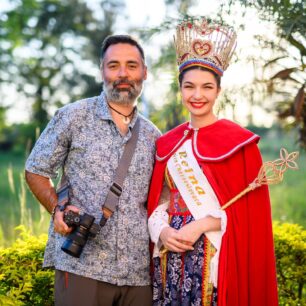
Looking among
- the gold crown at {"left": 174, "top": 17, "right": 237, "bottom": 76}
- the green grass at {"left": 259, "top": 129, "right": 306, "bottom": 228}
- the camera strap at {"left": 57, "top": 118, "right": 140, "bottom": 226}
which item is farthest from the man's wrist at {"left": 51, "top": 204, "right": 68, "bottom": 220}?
the green grass at {"left": 259, "top": 129, "right": 306, "bottom": 228}

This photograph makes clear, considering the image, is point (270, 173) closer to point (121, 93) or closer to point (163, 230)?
point (163, 230)

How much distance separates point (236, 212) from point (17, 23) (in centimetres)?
1591

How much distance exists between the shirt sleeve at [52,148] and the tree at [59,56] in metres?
25.4

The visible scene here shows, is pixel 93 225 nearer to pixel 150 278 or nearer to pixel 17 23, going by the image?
pixel 150 278

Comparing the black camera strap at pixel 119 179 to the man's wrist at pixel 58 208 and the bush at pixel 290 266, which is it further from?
the bush at pixel 290 266

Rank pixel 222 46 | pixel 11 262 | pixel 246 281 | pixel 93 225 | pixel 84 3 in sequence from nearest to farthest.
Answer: pixel 93 225, pixel 246 281, pixel 222 46, pixel 11 262, pixel 84 3

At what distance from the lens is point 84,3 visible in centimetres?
3119

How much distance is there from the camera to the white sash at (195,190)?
328 centimetres

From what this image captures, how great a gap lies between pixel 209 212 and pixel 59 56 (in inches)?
1141

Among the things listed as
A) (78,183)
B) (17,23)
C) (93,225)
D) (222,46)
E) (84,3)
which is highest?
(84,3)

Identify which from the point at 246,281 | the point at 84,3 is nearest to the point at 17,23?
the point at 84,3

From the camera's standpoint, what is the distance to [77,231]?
10.1ft

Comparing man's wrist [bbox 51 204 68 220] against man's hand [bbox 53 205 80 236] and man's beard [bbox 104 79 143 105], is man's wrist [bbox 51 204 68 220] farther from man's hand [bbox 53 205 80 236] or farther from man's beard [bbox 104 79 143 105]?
man's beard [bbox 104 79 143 105]

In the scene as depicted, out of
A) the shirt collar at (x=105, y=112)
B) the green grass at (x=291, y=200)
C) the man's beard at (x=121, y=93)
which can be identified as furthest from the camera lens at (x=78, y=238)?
the green grass at (x=291, y=200)
